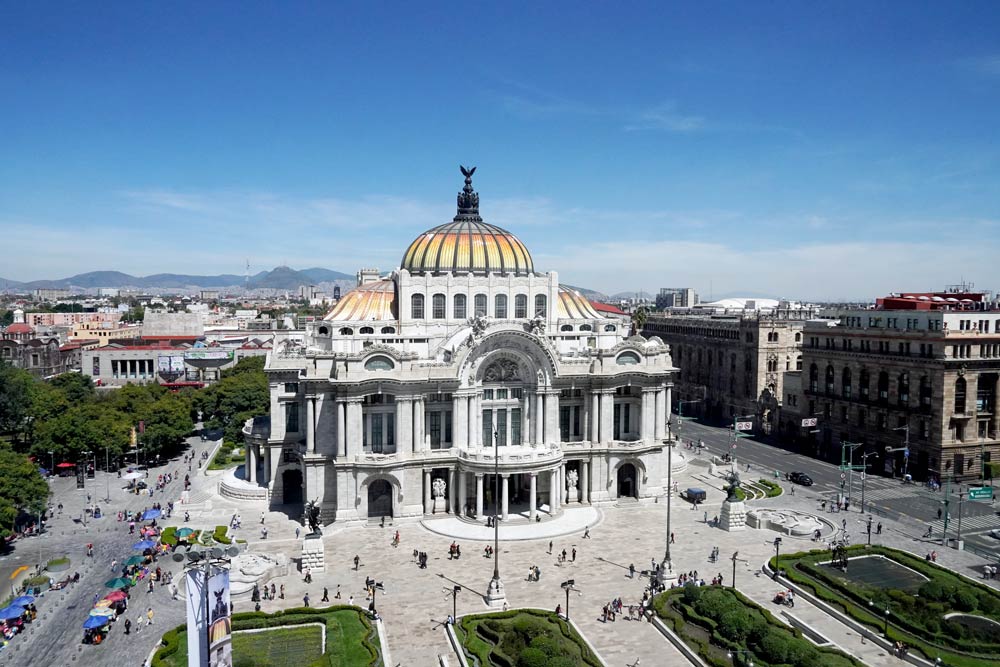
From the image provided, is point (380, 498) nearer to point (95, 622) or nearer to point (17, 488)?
point (95, 622)

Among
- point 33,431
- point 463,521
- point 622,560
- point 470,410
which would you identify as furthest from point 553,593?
point 33,431

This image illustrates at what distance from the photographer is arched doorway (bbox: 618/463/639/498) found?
7838 cm

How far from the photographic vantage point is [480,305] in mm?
82688

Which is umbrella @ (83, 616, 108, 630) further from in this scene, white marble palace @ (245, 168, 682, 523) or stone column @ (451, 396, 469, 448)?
stone column @ (451, 396, 469, 448)

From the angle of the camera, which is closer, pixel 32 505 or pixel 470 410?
pixel 32 505

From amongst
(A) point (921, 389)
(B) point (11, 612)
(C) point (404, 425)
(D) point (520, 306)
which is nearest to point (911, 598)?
(A) point (921, 389)

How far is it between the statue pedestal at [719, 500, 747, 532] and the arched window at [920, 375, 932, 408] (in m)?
30.4

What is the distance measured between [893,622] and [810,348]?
59.4 meters

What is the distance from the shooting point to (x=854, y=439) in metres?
93.7

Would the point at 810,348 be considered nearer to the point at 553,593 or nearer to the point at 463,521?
the point at 463,521

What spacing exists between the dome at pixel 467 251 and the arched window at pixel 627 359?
1548cm

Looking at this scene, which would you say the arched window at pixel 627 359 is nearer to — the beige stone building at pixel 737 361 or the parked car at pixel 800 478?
the parked car at pixel 800 478

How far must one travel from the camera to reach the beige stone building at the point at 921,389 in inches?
3253

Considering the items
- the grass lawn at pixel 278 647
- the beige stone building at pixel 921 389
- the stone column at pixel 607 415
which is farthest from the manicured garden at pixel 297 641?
the beige stone building at pixel 921 389
